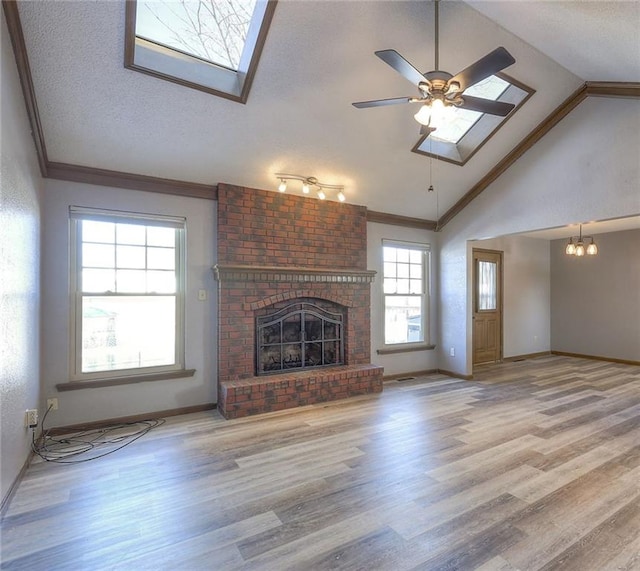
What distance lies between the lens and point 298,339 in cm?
466

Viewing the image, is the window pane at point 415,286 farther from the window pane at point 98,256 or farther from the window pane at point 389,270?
the window pane at point 98,256

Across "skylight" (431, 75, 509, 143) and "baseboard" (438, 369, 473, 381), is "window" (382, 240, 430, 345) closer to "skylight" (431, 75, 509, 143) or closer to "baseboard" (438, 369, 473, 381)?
"baseboard" (438, 369, 473, 381)

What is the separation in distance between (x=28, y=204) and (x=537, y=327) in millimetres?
8757

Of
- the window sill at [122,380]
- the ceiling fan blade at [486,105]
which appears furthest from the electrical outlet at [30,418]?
the ceiling fan blade at [486,105]

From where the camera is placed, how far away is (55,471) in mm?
2664

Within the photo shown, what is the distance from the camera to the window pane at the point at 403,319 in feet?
18.1

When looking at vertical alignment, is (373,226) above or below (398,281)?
above

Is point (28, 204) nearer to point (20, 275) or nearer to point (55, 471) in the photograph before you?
point (20, 275)

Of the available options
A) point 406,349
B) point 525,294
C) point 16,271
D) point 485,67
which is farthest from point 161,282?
point 525,294

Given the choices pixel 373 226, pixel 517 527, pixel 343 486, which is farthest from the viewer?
pixel 373 226

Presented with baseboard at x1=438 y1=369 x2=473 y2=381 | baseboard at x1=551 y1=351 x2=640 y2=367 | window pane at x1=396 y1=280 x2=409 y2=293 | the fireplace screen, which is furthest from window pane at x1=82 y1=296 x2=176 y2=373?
baseboard at x1=551 y1=351 x2=640 y2=367

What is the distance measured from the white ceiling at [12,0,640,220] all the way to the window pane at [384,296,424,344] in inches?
88.7

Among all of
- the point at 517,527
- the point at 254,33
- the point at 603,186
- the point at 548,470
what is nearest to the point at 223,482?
the point at 517,527

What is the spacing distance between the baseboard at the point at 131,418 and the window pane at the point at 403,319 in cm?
284
